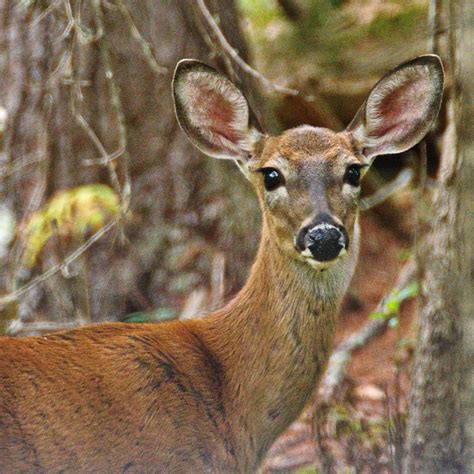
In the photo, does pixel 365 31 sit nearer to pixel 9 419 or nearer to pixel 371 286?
pixel 371 286

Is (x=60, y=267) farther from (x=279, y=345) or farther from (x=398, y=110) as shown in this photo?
(x=398, y=110)

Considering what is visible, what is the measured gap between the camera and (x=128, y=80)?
6.94 metres

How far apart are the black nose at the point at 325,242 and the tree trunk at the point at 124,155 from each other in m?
2.81

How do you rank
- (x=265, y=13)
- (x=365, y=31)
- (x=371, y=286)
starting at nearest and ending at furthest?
(x=371, y=286), (x=365, y=31), (x=265, y=13)

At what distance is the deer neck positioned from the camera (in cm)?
434

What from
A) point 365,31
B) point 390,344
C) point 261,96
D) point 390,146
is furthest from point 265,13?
point 390,146

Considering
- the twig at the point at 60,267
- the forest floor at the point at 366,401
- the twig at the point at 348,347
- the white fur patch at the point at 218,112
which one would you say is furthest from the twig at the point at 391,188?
the white fur patch at the point at 218,112

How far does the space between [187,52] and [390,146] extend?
2554mm

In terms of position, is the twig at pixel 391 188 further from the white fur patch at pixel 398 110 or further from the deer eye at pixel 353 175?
the deer eye at pixel 353 175

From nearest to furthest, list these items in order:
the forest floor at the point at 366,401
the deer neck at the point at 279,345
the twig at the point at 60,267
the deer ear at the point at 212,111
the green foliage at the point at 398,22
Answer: the deer neck at the point at 279,345 → the deer ear at the point at 212,111 → the forest floor at the point at 366,401 → the twig at the point at 60,267 → the green foliage at the point at 398,22

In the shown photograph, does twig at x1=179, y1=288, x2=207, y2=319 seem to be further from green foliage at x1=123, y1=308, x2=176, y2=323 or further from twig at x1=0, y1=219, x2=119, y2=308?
twig at x1=0, y1=219, x2=119, y2=308

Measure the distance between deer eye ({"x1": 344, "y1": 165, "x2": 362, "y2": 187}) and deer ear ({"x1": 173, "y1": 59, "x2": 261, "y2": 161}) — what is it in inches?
21.8

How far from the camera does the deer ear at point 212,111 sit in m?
4.65

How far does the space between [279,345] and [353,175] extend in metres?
0.82
